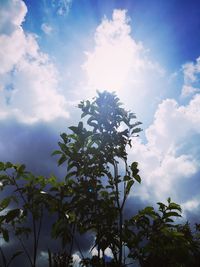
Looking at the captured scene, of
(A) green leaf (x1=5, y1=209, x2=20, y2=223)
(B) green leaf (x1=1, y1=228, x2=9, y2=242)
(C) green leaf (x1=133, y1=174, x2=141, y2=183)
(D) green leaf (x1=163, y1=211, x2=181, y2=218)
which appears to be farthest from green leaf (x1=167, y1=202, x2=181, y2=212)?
(B) green leaf (x1=1, y1=228, x2=9, y2=242)

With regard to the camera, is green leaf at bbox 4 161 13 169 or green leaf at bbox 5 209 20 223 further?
green leaf at bbox 4 161 13 169

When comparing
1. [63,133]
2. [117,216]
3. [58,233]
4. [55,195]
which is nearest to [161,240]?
[117,216]

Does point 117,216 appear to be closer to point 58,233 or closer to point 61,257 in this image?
point 58,233

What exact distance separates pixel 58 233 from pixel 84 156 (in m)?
1.37

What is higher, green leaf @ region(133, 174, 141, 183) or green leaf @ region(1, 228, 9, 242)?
green leaf @ region(133, 174, 141, 183)

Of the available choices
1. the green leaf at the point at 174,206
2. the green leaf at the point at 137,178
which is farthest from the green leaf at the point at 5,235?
the green leaf at the point at 174,206

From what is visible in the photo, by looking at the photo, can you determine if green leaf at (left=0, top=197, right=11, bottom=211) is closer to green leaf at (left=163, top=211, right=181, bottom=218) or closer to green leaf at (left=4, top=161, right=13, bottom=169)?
green leaf at (left=4, top=161, right=13, bottom=169)

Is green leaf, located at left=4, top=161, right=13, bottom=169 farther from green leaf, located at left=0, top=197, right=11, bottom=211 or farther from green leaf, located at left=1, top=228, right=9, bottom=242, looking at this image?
green leaf, located at left=1, top=228, right=9, bottom=242

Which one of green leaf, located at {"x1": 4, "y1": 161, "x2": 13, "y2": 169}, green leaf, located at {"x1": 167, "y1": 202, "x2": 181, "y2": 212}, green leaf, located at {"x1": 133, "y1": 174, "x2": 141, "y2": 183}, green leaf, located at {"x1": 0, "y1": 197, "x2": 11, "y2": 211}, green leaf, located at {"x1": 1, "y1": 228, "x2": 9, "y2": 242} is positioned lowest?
green leaf, located at {"x1": 1, "y1": 228, "x2": 9, "y2": 242}

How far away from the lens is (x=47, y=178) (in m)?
5.04

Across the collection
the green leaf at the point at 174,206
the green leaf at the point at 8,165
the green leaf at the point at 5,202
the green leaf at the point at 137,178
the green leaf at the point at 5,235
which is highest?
the green leaf at the point at 8,165

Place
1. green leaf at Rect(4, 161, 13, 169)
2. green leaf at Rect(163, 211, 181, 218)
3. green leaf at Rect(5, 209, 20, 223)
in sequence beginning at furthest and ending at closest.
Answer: green leaf at Rect(4, 161, 13, 169)
green leaf at Rect(163, 211, 181, 218)
green leaf at Rect(5, 209, 20, 223)

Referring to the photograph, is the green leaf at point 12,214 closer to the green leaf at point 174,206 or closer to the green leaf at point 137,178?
the green leaf at point 137,178

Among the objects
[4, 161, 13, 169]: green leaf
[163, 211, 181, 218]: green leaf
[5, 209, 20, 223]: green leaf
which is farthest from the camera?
[4, 161, 13, 169]: green leaf
